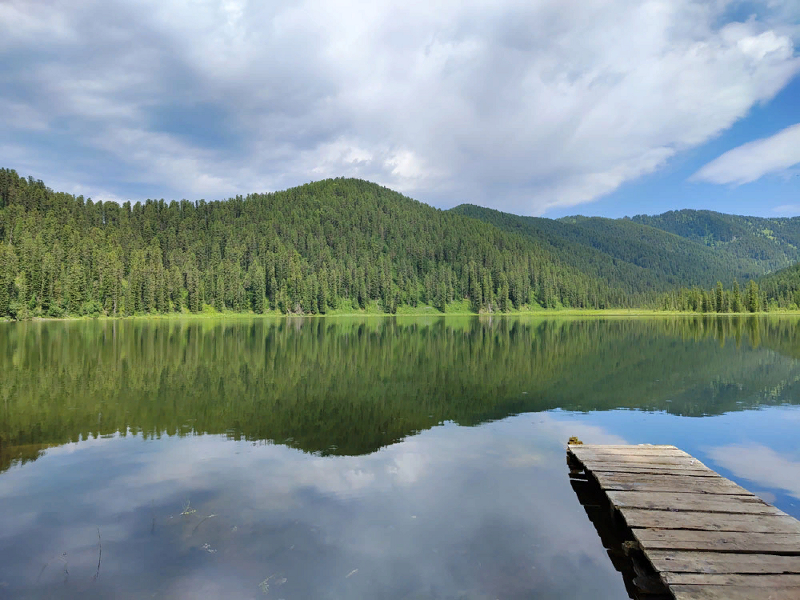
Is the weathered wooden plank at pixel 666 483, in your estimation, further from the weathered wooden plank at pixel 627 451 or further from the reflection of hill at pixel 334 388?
the reflection of hill at pixel 334 388

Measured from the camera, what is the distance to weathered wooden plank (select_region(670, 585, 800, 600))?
709 cm

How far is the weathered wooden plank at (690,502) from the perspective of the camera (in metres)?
10.3

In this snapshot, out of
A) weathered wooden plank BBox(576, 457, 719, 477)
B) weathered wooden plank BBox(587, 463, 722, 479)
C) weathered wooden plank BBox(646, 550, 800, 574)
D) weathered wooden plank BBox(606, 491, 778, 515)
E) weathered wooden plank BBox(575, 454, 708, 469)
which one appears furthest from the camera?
weathered wooden plank BBox(575, 454, 708, 469)

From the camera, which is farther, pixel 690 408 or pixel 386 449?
pixel 690 408

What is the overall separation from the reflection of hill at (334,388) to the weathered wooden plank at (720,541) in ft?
31.4

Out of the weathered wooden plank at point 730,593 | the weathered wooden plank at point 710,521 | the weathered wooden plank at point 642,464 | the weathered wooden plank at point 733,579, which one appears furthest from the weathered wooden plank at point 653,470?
the weathered wooden plank at point 730,593

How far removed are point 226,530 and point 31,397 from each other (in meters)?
19.7

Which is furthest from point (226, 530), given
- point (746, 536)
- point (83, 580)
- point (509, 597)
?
point (746, 536)

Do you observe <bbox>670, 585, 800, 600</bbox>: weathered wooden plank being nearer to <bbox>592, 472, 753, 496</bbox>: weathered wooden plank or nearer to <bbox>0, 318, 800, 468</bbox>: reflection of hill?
<bbox>592, 472, 753, 496</bbox>: weathered wooden plank

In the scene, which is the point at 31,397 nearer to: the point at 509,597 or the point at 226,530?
the point at 226,530

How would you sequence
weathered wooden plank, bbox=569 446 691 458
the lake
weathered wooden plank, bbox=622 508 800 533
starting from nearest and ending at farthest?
the lake, weathered wooden plank, bbox=622 508 800 533, weathered wooden plank, bbox=569 446 691 458

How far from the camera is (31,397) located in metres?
23.4

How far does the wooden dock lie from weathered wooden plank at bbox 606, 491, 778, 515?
0.06ft

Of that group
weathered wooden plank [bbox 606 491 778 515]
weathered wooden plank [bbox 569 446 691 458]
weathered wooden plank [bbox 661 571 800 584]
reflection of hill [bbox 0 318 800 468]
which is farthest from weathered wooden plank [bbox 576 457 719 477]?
reflection of hill [bbox 0 318 800 468]
